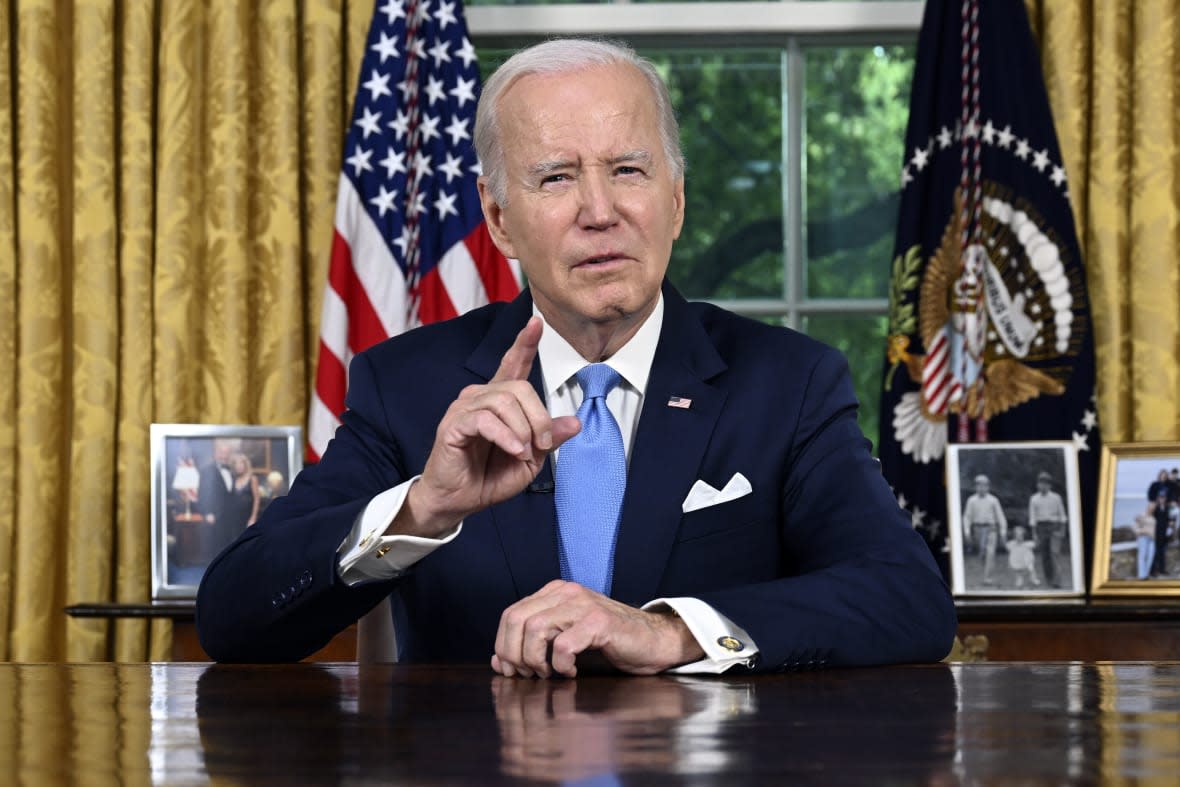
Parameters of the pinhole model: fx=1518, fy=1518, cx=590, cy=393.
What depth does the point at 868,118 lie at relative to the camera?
423 centimetres

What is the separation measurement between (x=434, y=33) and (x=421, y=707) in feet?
9.38

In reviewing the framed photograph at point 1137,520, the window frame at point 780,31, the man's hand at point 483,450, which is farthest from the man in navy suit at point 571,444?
the window frame at point 780,31

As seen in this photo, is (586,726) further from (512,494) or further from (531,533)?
(531,533)

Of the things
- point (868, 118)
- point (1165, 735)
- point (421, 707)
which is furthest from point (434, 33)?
point (1165, 735)

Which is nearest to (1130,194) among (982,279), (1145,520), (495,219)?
(982,279)

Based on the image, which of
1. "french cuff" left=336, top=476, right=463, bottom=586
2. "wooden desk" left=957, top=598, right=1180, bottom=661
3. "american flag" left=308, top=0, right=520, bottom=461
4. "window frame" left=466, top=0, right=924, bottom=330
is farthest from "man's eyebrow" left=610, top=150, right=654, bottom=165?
"window frame" left=466, top=0, right=924, bottom=330

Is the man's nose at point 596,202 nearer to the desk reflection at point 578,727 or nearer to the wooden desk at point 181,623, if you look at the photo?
the desk reflection at point 578,727

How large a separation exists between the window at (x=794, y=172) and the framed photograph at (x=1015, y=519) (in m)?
0.75

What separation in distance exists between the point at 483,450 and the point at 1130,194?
2.68 metres

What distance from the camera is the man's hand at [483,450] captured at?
61.0 inches

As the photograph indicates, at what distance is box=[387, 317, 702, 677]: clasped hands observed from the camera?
4.85 feet

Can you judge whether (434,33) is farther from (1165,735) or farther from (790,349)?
(1165,735)

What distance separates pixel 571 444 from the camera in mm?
1989

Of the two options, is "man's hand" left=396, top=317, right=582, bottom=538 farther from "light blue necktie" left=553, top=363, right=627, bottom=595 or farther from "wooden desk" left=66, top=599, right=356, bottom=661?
"wooden desk" left=66, top=599, right=356, bottom=661
